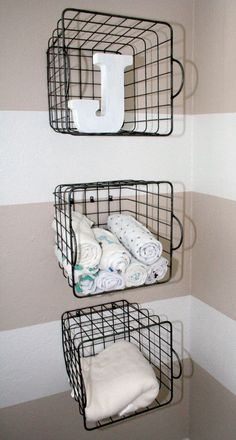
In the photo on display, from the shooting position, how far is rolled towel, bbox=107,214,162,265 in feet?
4.11

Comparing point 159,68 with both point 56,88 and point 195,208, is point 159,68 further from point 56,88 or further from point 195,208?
point 195,208

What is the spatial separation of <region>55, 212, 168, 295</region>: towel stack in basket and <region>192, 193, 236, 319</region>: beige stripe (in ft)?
0.92

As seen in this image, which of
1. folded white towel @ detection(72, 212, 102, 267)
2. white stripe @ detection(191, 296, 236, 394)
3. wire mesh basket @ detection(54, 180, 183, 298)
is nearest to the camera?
folded white towel @ detection(72, 212, 102, 267)

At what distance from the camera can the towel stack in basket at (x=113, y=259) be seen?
119 centimetres

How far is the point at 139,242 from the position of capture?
49.3 inches

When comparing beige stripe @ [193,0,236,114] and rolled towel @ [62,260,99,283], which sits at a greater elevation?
beige stripe @ [193,0,236,114]

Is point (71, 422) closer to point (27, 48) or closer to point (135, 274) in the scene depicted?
point (135, 274)

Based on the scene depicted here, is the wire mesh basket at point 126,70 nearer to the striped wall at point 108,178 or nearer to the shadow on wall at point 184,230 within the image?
the striped wall at point 108,178

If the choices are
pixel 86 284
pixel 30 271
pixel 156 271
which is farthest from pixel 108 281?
pixel 30 271

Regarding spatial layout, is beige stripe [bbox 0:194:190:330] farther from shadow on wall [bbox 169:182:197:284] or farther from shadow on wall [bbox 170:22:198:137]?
shadow on wall [bbox 170:22:198:137]

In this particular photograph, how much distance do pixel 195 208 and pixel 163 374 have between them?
0.73 metres

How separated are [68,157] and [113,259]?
1.38 feet

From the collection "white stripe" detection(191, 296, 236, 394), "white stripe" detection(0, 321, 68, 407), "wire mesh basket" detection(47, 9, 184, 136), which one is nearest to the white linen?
"wire mesh basket" detection(47, 9, 184, 136)

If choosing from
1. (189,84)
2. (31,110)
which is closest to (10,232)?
(31,110)
